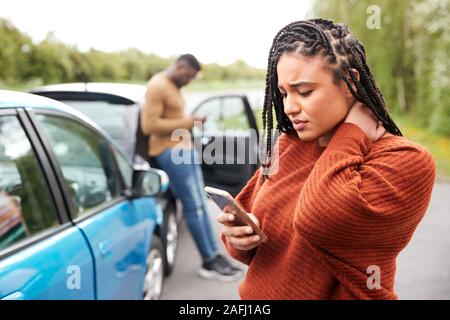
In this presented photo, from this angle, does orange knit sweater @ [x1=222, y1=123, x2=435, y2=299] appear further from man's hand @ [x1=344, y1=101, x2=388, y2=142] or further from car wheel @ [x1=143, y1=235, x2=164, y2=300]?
car wheel @ [x1=143, y1=235, x2=164, y2=300]

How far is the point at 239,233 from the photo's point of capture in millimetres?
1232

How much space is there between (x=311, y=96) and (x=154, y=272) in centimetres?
257

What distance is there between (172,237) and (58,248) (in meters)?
2.65

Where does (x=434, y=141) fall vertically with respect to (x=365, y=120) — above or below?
below

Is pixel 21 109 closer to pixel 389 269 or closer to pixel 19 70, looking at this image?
pixel 389 269

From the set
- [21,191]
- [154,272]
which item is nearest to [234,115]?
[154,272]

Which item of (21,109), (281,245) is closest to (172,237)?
(21,109)

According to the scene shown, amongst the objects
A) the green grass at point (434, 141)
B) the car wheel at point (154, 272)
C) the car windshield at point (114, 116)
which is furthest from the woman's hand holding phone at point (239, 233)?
the green grass at point (434, 141)

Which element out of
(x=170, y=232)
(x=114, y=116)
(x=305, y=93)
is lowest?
(x=170, y=232)

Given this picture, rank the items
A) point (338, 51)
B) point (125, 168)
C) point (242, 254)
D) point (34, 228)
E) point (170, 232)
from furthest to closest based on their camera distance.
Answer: point (170, 232)
point (125, 168)
point (34, 228)
point (242, 254)
point (338, 51)

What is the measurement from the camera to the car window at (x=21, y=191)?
1886 millimetres

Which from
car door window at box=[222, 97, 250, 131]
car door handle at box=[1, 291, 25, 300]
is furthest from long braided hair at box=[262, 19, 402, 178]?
car door window at box=[222, 97, 250, 131]

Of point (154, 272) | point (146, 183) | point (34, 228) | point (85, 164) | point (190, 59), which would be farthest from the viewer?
point (190, 59)

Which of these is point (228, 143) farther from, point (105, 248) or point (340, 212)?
point (340, 212)
